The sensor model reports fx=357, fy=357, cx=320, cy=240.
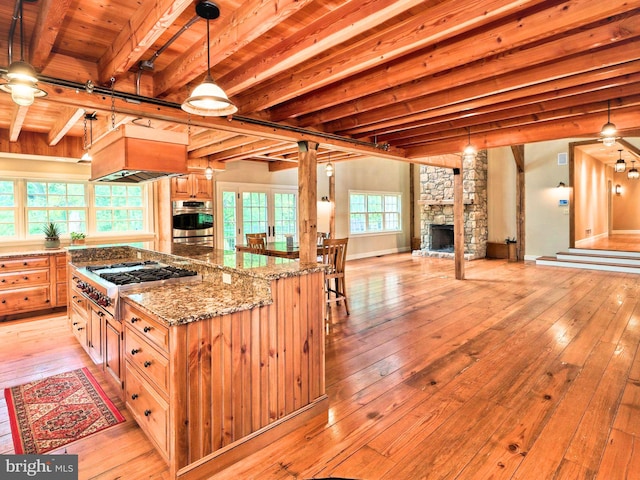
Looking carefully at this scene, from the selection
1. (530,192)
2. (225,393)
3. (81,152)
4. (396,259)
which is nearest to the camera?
(225,393)

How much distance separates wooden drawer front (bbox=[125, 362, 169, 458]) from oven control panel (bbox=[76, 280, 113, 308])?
55 cm

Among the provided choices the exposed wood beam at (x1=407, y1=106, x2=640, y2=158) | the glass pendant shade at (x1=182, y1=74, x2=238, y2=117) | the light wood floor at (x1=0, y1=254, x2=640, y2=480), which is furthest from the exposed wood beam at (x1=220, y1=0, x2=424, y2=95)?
the exposed wood beam at (x1=407, y1=106, x2=640, y2=158)

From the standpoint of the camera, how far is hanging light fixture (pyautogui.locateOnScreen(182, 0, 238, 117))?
6.54ft

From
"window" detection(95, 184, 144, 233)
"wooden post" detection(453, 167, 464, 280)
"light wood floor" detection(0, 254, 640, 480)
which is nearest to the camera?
"light wood floor" detection(0, 254, 640, 480)

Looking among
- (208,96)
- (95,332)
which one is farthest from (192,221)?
(208,96)

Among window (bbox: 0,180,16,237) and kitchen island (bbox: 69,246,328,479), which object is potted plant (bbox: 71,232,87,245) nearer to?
window (bbox: 0,180,16,237)

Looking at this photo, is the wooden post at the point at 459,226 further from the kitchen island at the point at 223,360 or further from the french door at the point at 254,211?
the kitchen island at the point at 223,360

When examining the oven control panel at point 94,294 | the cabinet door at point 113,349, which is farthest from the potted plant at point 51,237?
the cabinet door at point 113,349

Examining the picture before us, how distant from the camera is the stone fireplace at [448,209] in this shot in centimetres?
990

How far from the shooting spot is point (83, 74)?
2906mm

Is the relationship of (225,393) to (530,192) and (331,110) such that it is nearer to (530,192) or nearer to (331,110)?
(331,110)

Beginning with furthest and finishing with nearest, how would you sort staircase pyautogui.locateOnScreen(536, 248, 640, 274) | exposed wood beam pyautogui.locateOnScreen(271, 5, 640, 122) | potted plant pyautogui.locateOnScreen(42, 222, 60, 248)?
staircase pyautogui.locateOnScreen(536, 248, 640, 274) → potted plant pyautogui.locateOnScreen(42, 222, 60, 248) → exposed wood beam pyautogui.locateOnScreen(271, 5, 640, 122)

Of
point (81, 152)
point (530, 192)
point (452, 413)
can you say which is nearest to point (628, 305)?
point (452, 413)

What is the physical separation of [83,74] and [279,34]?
5.49ft
